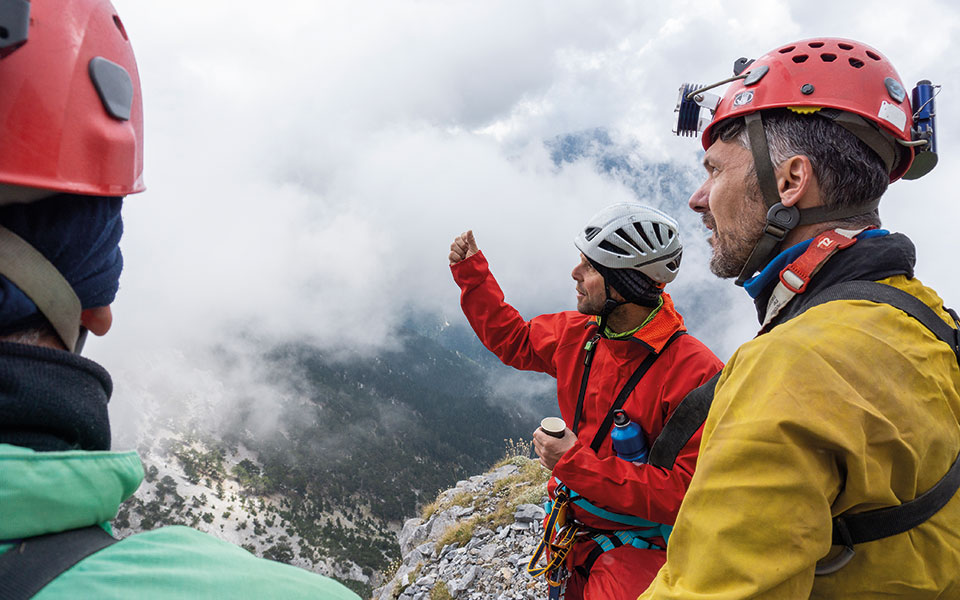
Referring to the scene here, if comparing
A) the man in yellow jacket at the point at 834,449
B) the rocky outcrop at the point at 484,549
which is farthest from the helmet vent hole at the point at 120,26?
the rocky outcrop at the point at 484,549

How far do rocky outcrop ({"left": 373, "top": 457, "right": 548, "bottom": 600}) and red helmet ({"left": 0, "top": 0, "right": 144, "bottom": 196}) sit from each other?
314 inches

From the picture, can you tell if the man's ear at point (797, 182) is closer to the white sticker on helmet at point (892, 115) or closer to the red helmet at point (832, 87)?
the red helmet at point (832, 87)

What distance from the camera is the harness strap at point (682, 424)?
2613 millimetres

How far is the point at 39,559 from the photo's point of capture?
3.16ft

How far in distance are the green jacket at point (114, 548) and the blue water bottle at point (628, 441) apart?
2660 millimetres

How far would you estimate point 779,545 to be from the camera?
1.44m

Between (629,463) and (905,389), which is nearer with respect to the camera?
(905,389)

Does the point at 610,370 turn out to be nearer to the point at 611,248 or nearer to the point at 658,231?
the point at 611,248

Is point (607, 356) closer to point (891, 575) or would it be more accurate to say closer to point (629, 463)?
point (629, 463)

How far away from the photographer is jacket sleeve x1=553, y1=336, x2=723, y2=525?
3.19 m

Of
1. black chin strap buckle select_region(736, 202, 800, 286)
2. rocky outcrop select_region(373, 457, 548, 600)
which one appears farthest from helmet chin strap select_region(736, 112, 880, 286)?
rocky outcrop select_region(373, 457, 548, 600)

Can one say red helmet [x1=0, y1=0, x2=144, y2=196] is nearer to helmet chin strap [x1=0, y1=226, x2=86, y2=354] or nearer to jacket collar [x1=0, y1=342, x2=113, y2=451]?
helmet chin strap [x1=0, y1=226, x2=86, y2=354]

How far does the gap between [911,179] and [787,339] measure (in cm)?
212

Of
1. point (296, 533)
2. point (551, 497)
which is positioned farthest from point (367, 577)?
point (551, 497)
